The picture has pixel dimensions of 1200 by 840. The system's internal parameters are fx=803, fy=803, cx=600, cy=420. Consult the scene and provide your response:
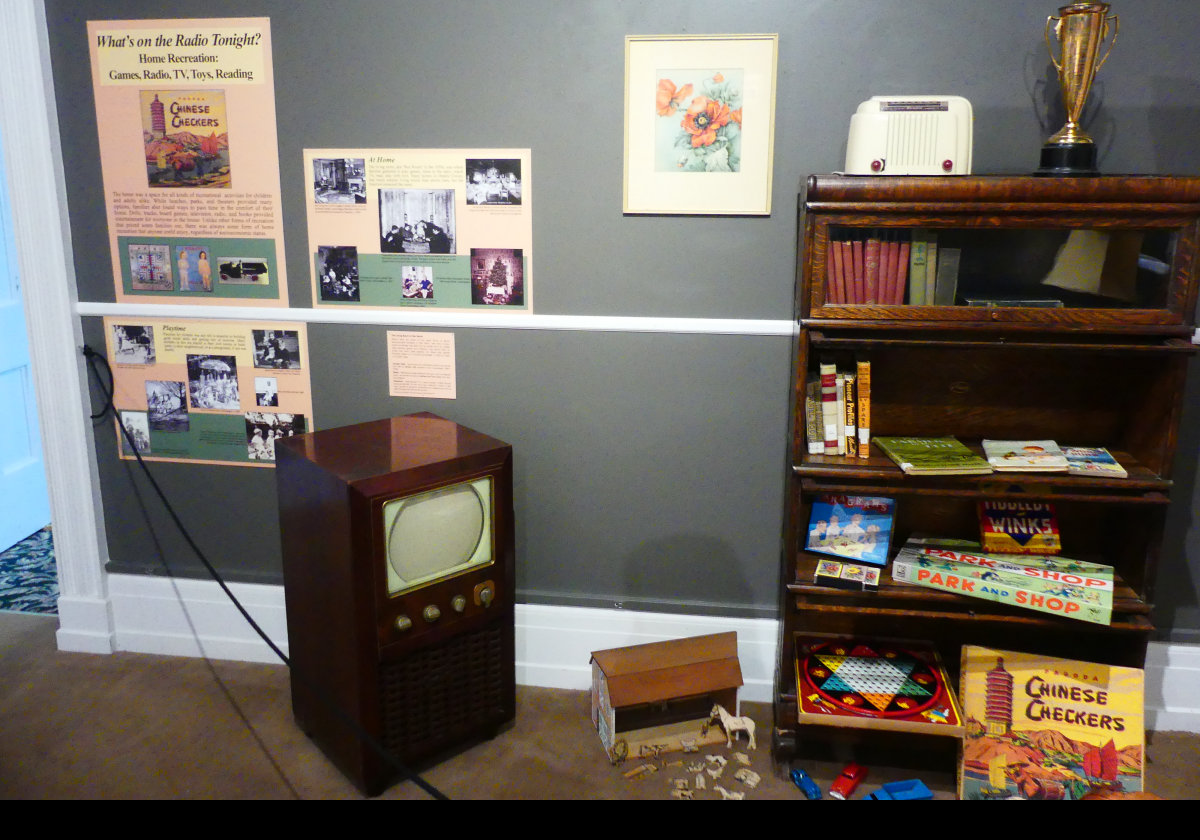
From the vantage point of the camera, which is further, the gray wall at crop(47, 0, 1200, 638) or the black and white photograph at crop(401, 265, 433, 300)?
the black and white photograph at crop(401, 265, 433, 300)

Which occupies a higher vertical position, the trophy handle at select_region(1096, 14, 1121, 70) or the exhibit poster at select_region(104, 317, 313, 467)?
the trophy handle at select_region(1096, 14, 1121, 70)

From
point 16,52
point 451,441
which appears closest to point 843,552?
point 451,441

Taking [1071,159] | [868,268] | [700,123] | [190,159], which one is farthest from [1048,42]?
[190,159]

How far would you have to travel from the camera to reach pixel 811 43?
1.99 m

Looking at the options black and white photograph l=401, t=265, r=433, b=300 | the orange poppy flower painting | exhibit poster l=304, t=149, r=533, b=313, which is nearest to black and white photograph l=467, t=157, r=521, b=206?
exhibit poster l=304, t=149, r=533, b=313

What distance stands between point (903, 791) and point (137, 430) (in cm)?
239

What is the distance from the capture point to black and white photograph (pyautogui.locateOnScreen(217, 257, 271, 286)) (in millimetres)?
2318

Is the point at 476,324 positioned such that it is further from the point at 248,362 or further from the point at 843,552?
the point at 843,552

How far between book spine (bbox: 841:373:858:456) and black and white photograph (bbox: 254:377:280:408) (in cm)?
161

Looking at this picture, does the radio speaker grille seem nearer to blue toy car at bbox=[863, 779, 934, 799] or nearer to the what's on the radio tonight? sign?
blue toy car at bbox=[863, 779, 934, 799]

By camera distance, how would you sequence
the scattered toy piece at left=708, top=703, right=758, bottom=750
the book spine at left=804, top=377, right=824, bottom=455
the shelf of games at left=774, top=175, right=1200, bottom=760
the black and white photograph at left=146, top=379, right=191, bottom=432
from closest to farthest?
the shelf of games at left=774, top=175, right=1200, bottom=760 → the book spine at left=804, top=377, right=824, bottom=455 → the scattered toy piece at left=708, top=703, right=758, bottom=750 → the black and white photograph at left=146, top=379, right=191, bottom=432

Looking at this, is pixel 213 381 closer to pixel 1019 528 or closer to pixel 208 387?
pixel 208 387

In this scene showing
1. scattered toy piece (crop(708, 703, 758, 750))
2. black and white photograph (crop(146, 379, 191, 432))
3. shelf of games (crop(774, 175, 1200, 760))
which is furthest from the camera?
black and white photograph (crop(146, 379, 191, 432))

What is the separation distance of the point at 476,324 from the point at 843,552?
3.78 ft
